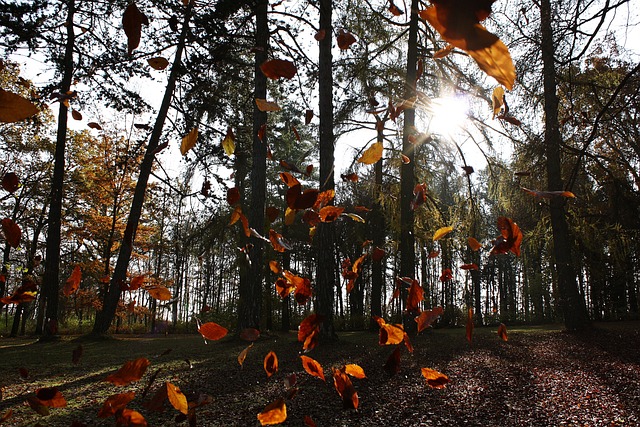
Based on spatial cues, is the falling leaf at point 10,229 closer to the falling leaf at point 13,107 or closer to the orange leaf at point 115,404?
the orange leaf at point 115,404

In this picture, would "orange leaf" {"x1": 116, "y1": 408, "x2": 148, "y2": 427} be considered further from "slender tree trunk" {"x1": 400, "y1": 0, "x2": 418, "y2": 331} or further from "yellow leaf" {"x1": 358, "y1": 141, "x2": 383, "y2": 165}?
"slender tree trunk" {"x1": 400, "y1": 0, "x2": 418, "y2": 331}

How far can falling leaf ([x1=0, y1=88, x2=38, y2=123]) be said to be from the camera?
22.4 inches

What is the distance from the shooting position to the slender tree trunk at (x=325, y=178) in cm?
655

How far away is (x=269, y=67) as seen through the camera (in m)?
1.16

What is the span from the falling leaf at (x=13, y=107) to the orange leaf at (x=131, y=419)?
3.92 feet

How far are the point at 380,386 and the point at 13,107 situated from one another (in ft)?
12.8

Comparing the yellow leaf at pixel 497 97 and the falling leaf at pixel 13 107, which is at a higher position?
the yellow leaf at pixel 497 97

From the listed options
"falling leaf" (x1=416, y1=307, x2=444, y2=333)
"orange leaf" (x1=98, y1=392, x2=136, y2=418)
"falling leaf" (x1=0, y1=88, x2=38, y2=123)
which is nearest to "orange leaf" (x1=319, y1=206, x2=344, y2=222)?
"falling leaf" (x1=416, y1=307, x2=444, y2=333)

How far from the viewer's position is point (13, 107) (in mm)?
577

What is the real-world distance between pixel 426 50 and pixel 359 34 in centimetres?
141

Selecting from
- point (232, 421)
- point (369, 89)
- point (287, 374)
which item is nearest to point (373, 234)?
point (369, 89)

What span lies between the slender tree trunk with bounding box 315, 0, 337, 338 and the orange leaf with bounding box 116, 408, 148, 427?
504 cm

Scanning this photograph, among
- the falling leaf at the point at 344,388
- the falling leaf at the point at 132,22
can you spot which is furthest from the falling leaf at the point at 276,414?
the falling leaf at the point at 132,22

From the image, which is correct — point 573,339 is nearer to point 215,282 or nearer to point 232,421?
point 232,421
